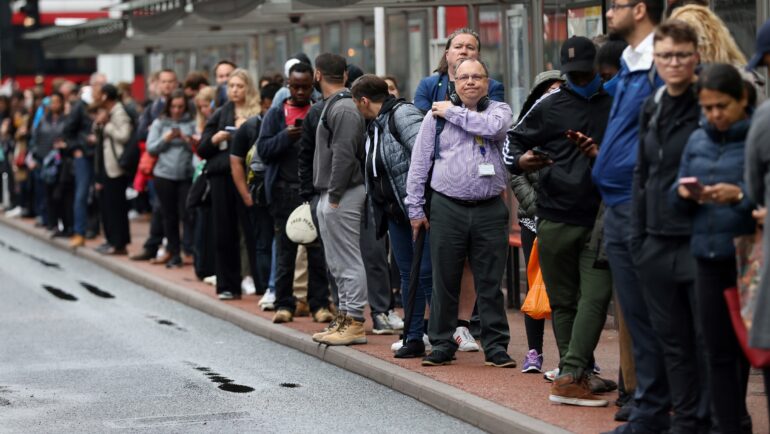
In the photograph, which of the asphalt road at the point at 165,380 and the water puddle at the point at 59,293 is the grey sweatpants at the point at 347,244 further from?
the water puddle at the point at 59,293

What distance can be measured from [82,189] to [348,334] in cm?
1069

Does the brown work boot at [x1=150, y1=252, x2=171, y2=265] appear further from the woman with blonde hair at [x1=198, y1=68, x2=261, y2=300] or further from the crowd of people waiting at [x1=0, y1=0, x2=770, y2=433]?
the woman with blonde hair at [x1=198, y1=68, x2=261, y2=300]

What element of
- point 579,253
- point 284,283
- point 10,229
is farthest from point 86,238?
point 579,253

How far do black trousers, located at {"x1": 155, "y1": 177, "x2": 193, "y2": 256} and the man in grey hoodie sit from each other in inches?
257

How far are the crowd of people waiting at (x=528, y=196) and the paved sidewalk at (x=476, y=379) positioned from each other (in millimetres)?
150

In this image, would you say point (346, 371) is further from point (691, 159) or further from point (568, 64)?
point (691, 159)

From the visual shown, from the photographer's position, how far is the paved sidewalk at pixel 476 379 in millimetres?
8086

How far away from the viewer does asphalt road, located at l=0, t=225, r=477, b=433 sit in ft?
28.8

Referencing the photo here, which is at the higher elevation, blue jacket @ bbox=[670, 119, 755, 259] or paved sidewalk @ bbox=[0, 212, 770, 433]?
blue jacket @ bbox=[670, 119, 755, 259]

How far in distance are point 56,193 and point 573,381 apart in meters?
15.5

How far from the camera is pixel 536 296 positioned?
946cm

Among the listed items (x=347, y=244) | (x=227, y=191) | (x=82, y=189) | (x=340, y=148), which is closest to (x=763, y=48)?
(x=340, y=148)

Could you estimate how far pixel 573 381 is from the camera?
844 centimetres

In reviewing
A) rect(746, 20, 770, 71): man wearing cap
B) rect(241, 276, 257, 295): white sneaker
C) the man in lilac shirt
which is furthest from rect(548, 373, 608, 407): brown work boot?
rect(241, 276, 257, 295): white sneaker
